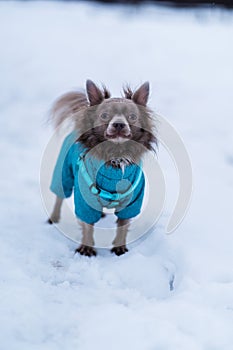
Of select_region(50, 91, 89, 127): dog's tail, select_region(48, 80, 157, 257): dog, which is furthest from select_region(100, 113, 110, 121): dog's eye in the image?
select_region(50, 91, 89, 127): dog's tail

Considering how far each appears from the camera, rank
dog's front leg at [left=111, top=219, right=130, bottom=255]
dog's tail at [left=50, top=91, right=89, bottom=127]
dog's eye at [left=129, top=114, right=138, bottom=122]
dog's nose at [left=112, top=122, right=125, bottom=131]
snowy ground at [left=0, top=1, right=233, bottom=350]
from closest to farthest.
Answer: snowy ground at [left=0, top=1, right=233, bottom=350] → dog's nose at [left=112, top=122, right=125, bottom=131] → dog's eye at [left=129, top=114, right=138, bottom=122] → dog's tail at [left=50, top=91, right=89, bottom=127] → dog's front leg at [left=111, top=219, right=130, bottom=255]

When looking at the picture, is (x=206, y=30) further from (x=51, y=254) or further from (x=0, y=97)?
(x=51, y=254)

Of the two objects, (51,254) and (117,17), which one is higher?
(117,17)

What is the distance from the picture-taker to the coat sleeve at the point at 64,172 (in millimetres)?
2749

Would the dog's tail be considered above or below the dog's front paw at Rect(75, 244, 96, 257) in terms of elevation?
above

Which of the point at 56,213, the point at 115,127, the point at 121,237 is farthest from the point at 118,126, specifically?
the point at 56,213

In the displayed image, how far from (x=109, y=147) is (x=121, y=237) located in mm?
752

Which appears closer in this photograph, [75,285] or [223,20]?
[75,285]

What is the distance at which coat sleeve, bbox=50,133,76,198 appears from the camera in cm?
275

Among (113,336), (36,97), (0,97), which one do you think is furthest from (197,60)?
(113,336)

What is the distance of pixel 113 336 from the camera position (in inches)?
77.8

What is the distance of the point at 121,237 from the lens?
9.34ft

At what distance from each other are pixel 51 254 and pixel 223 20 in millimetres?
8858

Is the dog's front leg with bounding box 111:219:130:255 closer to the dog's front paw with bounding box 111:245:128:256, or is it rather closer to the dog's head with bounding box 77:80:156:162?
the dog's front paw with bounding box 111:245:128:256
